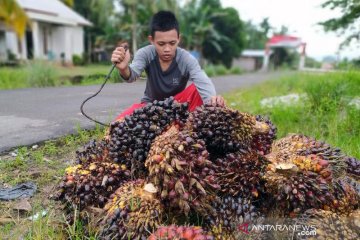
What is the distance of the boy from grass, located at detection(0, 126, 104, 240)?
2.39 ft

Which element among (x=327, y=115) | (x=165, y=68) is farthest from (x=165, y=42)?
(x=327, y=115)

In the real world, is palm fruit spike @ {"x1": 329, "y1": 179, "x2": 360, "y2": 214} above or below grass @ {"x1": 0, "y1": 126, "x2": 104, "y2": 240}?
above

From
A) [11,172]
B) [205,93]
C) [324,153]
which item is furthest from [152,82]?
[324,153]

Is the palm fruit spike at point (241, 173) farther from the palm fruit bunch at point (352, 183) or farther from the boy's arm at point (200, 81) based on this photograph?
the boy's arm at point (200, 81)

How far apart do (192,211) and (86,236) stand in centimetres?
51

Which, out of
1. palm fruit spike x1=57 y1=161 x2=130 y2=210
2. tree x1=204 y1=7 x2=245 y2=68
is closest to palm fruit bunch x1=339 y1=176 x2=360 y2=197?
palm fruit spike x1=57 y1=161 x2=130 y2=210

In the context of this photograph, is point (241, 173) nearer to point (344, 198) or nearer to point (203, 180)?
point (203, 180)

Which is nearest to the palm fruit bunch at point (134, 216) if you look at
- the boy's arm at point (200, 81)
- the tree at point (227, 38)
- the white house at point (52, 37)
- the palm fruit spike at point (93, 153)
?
the palm fruit spike at point (93, 153)

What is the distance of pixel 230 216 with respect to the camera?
1.56m

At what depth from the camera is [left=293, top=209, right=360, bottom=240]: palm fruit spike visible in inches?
56.6

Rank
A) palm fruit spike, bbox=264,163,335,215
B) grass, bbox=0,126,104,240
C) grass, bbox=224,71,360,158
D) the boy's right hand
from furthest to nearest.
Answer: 1. grass, bbox=224,71,360,158
2. the boy's right hand
3. grass, bbox=0,126,104,240
4. palm fruit spike, bbox=264,163,335,215

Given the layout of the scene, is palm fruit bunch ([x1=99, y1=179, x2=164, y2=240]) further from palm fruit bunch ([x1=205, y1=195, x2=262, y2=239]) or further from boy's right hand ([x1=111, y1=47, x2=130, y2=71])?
boy's right hand ([x1=111, y1=47, x2=130, y2=71])

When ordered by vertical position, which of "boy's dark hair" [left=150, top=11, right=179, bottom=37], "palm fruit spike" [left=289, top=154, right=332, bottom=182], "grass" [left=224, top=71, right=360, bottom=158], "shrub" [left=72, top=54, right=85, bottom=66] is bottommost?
"shrub" [left=72, top=54, right=85, bottom=66]

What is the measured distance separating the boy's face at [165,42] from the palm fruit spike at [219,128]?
0.93 m
